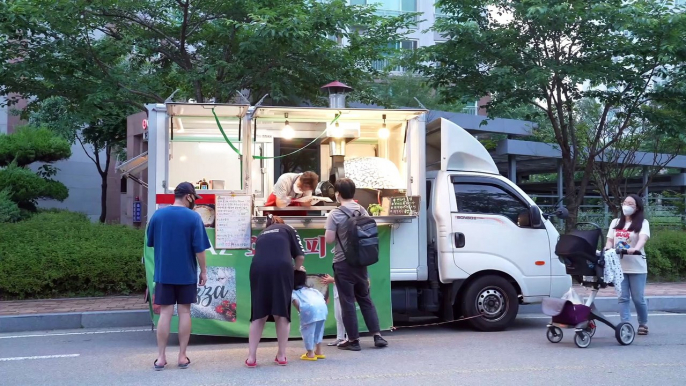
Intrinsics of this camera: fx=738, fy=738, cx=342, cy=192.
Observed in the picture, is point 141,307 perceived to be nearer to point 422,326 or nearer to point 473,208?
point 422,326

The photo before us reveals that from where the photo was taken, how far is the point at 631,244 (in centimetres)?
822

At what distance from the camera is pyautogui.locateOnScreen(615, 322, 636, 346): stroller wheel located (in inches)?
309

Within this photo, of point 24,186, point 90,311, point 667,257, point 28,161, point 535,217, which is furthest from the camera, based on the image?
point 28,161

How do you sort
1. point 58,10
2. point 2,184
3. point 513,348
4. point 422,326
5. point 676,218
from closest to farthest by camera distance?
1. point 513,348
2. point 422,326
3. point 58,10
4. point 2,184
5. point 676,218

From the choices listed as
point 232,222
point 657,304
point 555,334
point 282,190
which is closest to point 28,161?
point 282,190

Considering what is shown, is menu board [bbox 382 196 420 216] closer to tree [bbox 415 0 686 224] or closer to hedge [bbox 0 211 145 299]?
hedge [bbox 0 211 145 299]

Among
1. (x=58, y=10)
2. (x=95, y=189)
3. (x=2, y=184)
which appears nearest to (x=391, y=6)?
(x=95, y=189)

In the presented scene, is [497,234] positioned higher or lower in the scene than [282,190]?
lower

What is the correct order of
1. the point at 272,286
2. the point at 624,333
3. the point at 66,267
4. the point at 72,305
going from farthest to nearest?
1. the point at 66,267
2. the point at 72,305
3. the point at 624,333
4. the point at 272,286

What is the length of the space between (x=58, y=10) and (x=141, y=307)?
16.4 feet

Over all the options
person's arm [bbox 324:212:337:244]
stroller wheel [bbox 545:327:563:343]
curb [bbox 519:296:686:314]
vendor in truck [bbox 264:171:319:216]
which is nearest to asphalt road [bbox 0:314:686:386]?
stroller wheel [bbox 545:327:563:343]

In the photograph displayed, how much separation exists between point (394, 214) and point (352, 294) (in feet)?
4.77

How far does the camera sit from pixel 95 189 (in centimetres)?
2962

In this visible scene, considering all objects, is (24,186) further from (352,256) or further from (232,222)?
(352,256)
